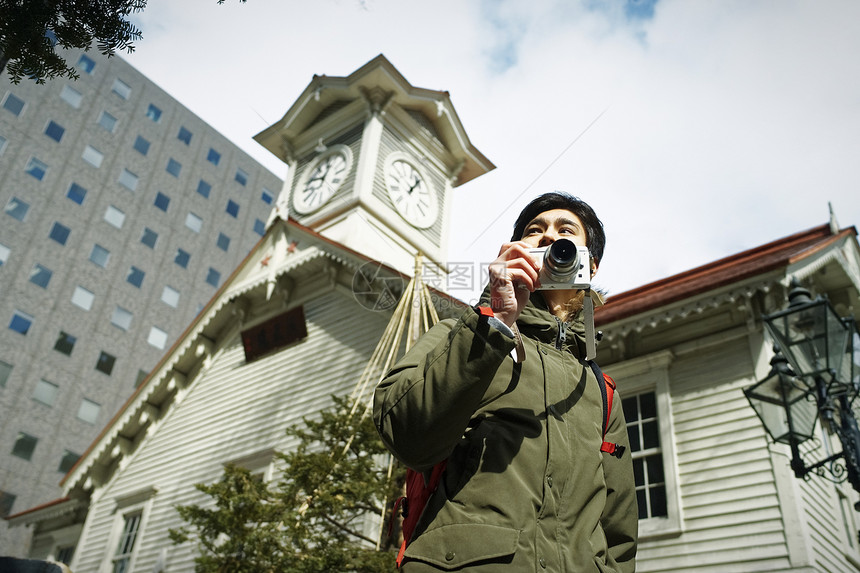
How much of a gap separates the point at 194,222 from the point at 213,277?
408cm

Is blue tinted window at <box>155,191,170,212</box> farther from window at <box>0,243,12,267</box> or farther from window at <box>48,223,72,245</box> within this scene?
window at <box>0,243,12,267</box>

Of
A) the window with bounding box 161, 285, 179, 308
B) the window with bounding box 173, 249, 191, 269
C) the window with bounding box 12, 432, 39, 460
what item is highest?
the window with bounding box 173, 249, 191, 269

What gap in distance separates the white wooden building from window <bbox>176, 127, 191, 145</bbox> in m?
33.6

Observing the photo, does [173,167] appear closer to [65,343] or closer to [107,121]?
[107,121]

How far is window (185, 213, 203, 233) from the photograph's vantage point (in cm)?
5038

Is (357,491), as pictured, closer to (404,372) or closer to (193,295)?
(404,372)

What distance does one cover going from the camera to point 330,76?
19.5m

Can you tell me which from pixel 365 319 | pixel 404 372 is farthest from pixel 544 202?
pixel 365 319

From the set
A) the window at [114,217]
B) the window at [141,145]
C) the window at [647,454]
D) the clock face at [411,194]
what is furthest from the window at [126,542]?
the window at [141,145]

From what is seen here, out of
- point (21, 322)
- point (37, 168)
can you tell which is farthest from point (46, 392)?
point (37, 168)

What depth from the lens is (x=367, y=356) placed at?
41.3 ft

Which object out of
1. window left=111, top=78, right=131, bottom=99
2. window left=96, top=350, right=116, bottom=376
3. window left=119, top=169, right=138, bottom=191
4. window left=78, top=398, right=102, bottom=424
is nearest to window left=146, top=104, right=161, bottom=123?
window left=111, top=78, right=131, bottom=99

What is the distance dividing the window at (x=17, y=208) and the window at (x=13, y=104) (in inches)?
221

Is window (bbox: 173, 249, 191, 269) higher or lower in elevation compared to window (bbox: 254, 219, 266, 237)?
lower
